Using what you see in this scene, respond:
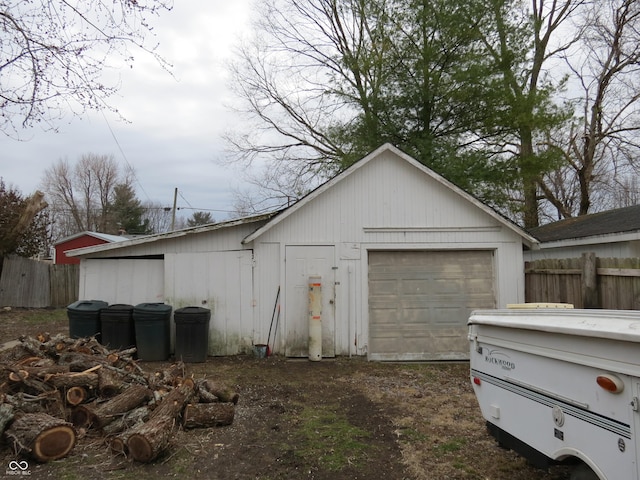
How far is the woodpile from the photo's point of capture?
179 inches

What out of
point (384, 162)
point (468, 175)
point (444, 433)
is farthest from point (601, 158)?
point (444, 433)

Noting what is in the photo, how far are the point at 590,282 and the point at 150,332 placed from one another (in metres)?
7.94

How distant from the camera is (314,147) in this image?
2003 centimetres

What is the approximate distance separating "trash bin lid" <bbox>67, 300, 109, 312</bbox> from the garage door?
5.55 m

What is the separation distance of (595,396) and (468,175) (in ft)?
38.4

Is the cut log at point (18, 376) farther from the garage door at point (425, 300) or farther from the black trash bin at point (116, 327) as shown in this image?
the garage door at point (425, 300)

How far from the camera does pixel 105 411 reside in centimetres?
516

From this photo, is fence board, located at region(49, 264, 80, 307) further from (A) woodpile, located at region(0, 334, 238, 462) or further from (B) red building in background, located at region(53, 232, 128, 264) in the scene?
(A) woodpile, located at region(0, 334, 238, 462)

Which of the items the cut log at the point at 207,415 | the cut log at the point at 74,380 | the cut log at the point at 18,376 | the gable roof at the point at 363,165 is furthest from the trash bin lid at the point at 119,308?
the cut log at the point at 207,415

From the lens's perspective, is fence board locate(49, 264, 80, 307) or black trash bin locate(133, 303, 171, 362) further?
fence board locate(49, 264, 80, 307)

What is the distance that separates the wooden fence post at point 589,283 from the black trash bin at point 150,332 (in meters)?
7.59

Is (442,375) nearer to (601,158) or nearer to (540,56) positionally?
(540,56)

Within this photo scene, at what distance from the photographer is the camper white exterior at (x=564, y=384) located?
2688 mm

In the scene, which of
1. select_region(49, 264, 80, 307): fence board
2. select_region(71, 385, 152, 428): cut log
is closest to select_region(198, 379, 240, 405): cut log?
select_region(71, 385, 152, 428): cut log
